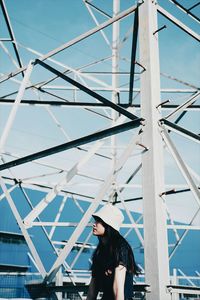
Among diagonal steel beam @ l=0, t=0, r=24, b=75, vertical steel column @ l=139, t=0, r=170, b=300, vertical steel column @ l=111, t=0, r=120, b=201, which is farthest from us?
vertical steel column @ l=111, t=0, r=120, b=201

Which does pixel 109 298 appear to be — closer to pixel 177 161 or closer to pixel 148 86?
pixel 177 161

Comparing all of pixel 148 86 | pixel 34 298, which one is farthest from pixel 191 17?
pixel 34 298

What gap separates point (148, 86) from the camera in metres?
4.25

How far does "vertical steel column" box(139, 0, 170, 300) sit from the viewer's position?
11.6 ft

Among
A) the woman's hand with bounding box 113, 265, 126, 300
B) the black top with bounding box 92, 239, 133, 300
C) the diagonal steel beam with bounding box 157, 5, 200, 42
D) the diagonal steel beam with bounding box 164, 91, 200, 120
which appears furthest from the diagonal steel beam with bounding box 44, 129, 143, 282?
the diagonal steel beam with bounding box 157, 5, 200, 42

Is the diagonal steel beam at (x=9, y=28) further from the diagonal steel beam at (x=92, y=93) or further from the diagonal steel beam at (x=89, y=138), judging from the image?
the diagonal steel beam at (x=89, y=138)

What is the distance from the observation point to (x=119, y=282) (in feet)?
9.74

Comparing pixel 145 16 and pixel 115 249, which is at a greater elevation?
pixel 145 16

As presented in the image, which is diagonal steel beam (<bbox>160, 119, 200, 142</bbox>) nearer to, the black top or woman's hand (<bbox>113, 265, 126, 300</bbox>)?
the black top

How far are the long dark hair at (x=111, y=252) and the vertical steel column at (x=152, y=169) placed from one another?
1.23 feet

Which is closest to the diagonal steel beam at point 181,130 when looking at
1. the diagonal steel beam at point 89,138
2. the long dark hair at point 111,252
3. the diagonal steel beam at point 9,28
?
the diagonal steel beam at point 89,138

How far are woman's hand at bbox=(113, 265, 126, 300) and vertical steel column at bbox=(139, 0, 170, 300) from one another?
611 millimetres

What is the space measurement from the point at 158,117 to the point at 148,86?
0.43 metres

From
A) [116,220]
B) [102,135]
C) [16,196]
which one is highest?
[16,196]
